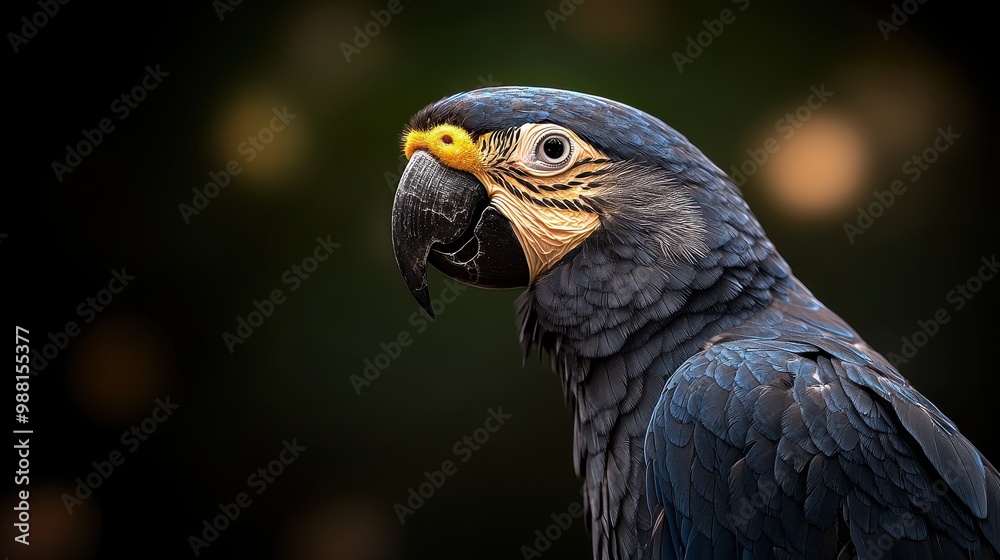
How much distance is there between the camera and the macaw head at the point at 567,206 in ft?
5.48

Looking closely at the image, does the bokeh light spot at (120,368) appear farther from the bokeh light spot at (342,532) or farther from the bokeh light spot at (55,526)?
the bokeh light spot at (342,532)

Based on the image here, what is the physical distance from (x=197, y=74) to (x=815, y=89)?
10.3 feet

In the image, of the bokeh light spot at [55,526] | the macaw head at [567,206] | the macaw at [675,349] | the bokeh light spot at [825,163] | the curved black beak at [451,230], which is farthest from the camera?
the bokeh light spot at [825,163]

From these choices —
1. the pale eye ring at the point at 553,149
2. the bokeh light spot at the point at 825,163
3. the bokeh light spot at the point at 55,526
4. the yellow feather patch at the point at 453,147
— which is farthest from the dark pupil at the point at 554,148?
the bokeh light spot at the point at 55,526

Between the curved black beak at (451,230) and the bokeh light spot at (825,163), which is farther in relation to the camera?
the bokeh light spot at (825,163)

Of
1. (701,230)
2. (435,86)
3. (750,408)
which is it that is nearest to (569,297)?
(701,230)

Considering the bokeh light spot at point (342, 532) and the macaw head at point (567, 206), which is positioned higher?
the macaw head at point (567, 206)

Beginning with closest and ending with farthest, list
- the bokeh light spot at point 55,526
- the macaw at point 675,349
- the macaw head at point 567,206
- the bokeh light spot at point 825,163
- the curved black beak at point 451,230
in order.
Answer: the macaw at point 675,349 → the macaw head at point 567,206 → the curved black beak at point 451,230 → the bokeh light spot at point 55,526 → the bokeh light spot at point 825,163

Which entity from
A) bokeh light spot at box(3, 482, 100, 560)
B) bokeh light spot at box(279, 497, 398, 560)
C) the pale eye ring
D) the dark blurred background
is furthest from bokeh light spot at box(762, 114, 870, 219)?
bokeh light spot at box(3, 482, 100, 560)

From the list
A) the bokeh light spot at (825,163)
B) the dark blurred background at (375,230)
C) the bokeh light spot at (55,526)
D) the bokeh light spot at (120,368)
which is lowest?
the bokeh light spot at (55,526)

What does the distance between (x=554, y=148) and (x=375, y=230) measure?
7.36ft

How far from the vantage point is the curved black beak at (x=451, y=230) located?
5.83 ft

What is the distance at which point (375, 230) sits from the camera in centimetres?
386

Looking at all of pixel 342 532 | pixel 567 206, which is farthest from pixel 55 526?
pixel 567 206
